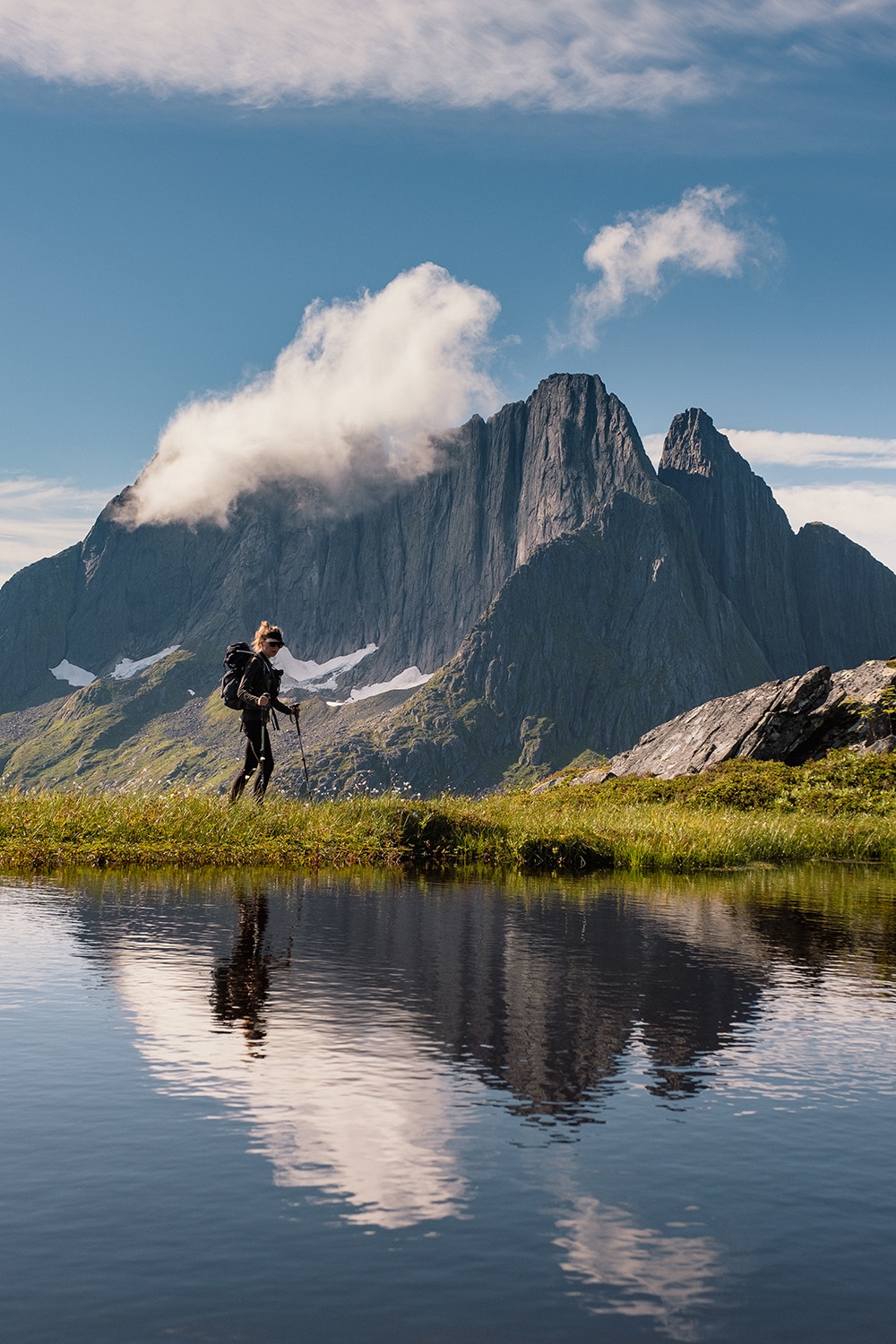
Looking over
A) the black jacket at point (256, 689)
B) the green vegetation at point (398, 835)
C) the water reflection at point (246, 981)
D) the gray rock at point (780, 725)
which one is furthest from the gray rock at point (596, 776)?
the water reflection at point (246, 981)

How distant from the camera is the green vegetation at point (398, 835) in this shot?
1811cm

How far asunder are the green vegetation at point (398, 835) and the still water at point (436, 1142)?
6.69 m

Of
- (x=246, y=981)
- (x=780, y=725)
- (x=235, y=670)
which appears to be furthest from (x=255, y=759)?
(x=780, y=725)

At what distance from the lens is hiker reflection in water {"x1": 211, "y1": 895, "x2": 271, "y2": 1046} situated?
810cm

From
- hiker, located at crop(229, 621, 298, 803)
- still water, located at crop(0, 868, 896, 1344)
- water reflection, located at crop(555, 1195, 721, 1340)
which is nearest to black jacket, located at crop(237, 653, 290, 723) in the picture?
hiker, located at crop(229, 621, 298, 803)

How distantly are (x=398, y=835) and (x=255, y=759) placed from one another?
3.48 m

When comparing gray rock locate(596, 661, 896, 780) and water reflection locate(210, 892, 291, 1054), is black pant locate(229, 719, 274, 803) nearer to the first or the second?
water reflection locate(210, 892, 291, 1054)

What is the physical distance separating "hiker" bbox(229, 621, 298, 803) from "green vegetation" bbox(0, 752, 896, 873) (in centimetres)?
71

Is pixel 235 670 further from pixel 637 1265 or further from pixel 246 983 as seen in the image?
pixel 637 1265

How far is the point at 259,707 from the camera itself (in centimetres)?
2120

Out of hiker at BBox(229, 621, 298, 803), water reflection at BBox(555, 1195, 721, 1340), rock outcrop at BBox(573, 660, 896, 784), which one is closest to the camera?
water reflection at BBox(555, 1195, 721, 1340)

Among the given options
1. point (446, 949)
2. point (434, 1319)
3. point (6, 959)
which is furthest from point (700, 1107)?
point (6, 959)

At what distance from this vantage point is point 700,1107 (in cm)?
654

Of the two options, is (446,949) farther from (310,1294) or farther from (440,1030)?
(310,1294)
